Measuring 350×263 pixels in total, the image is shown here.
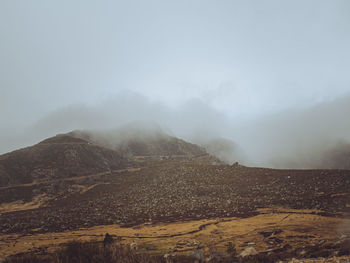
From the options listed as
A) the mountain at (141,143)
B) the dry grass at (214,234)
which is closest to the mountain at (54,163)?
the mountain at (141,143)

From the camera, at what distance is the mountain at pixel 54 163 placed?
5291 cm

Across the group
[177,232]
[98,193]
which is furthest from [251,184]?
[98,193]

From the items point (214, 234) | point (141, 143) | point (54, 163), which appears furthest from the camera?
point (141, 143)

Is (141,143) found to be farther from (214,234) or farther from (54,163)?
(214,234)

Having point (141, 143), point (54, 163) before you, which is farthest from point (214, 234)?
point (141, 143)

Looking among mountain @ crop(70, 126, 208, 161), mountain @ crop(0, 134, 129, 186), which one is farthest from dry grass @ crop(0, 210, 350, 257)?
mountain @ crop(70, 126, 208, 161)

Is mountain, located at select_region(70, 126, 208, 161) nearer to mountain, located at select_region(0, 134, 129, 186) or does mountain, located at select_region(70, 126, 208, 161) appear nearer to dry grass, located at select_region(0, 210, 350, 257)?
mountain, located at select_region(0, 134, 129, 186)

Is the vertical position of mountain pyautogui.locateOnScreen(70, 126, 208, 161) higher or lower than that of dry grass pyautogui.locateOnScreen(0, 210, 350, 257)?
higher

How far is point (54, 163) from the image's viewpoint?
59344 mm

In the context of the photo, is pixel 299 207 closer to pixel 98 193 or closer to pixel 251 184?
pixel 251 184

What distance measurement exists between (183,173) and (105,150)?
35573mm

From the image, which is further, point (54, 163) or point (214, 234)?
point (54, 163)

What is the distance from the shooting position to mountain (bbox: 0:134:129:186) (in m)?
52.9

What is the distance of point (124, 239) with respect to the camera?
16.7m
